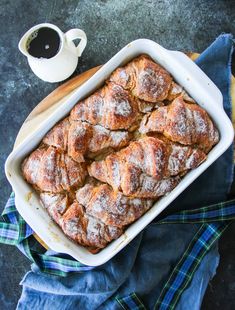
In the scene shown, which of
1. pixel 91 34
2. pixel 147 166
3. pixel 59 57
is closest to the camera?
pixel 147 166

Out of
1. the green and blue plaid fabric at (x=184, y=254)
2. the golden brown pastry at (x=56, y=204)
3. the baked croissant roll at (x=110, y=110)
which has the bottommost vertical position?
the green and blue plaid fabric at (x=184, y=254)

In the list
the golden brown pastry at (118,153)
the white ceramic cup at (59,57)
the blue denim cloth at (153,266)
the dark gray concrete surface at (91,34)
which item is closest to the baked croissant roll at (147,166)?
the golden brown pastry at (118,153)

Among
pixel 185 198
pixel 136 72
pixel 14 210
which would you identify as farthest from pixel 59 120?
pixel 185 198

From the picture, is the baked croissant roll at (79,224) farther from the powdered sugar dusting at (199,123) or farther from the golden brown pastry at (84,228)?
the powdered sugar dusting at (199,123)

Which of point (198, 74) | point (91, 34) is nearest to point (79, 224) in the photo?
point (198, 74)

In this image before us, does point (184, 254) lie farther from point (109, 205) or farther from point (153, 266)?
point (109, 205)

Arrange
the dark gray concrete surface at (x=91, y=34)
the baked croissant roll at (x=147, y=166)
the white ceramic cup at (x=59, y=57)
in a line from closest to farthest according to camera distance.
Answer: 1. the baked croissant roll at (x=147, y=166)
2. the white ceramic cup at (x=59, y=57)
3. the dark gray concrete surface at (x=91, y=34)
